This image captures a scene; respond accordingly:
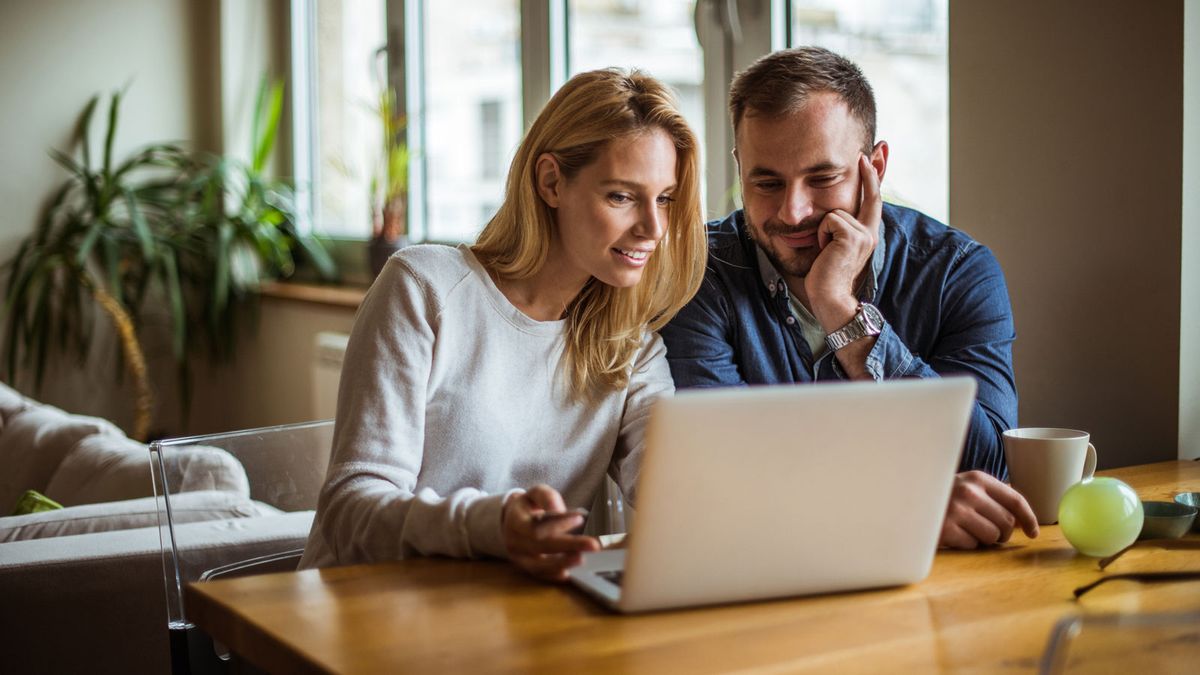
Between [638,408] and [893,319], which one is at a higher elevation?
[893,319]

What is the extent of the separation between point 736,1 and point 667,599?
218 cm

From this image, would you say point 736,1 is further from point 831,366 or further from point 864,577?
point 864,577

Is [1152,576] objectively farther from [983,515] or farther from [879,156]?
[879,156]

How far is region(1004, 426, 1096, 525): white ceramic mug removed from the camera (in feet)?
4.62

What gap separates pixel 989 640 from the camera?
99 centimetres

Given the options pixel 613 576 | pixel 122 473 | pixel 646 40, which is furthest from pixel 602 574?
pixel 646 40

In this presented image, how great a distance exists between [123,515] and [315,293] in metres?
2.45

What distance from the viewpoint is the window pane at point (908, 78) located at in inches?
101

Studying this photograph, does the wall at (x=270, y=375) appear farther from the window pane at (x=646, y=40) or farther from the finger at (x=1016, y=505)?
the finger at (x=1016, y=505)

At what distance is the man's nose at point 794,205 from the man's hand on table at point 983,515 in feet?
2.06

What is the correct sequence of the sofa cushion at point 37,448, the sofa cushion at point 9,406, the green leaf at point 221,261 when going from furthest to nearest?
1. the green leaf at point 221,261
2. the sofa cushion at point 9,406
3. the sofa cushion at point 37,448

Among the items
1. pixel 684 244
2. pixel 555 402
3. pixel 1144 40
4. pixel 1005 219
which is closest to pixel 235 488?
pixel 555 402

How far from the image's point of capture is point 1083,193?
6.45ft

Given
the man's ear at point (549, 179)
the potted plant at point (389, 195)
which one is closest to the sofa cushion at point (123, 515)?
the man's ear at point (549, 179)
